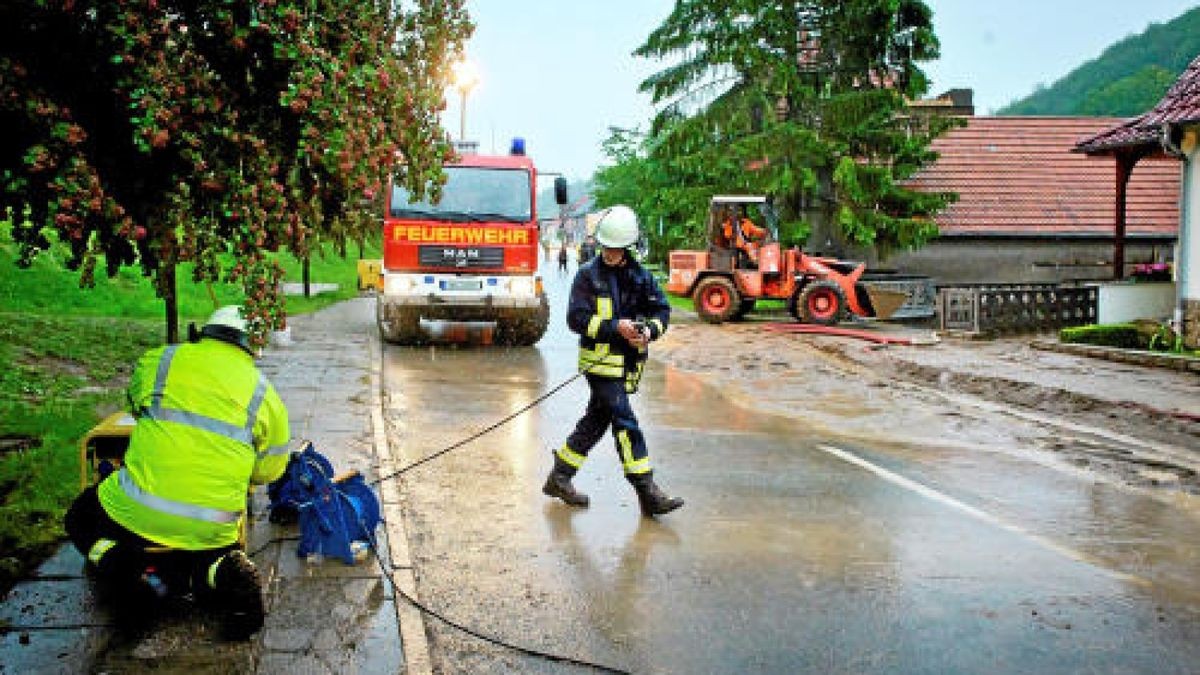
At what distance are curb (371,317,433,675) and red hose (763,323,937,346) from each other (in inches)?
457

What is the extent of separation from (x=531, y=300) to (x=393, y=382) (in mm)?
4095

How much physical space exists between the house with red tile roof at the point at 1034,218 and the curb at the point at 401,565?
22514mm

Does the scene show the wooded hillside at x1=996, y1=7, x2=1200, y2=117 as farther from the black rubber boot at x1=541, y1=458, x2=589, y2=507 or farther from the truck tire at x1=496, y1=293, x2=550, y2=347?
the black rubber boot at x1=541, y1=458, x2=589, y2=507

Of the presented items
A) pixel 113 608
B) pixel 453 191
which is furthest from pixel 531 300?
pixel 113 608

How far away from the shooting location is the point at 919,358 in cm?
1641

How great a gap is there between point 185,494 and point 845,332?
17.0m

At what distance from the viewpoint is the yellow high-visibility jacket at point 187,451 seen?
435 centimetres

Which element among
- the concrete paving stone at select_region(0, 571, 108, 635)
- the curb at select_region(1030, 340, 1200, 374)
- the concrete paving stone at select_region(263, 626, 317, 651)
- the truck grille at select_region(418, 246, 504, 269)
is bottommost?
the concrete paving stone at select_region(263, 626, 317, 651)

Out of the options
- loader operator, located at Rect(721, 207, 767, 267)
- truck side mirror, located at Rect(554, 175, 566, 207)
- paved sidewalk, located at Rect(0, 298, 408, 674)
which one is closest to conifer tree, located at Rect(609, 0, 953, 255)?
loader operator, located at Rect(721, 207, 767, 267)

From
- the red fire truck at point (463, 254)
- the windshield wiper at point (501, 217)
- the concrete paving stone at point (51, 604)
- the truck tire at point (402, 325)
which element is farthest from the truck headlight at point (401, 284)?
the concrete paving stone at point (51, 604)

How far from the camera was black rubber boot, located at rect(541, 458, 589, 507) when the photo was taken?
679 cm

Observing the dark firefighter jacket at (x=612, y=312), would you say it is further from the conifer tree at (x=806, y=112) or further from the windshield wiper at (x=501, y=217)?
the conifer tree at (x=806, y=112)

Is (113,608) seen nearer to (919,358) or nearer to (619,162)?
(919,358)

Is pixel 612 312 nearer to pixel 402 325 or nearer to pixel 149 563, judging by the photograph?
pixel 149 563
